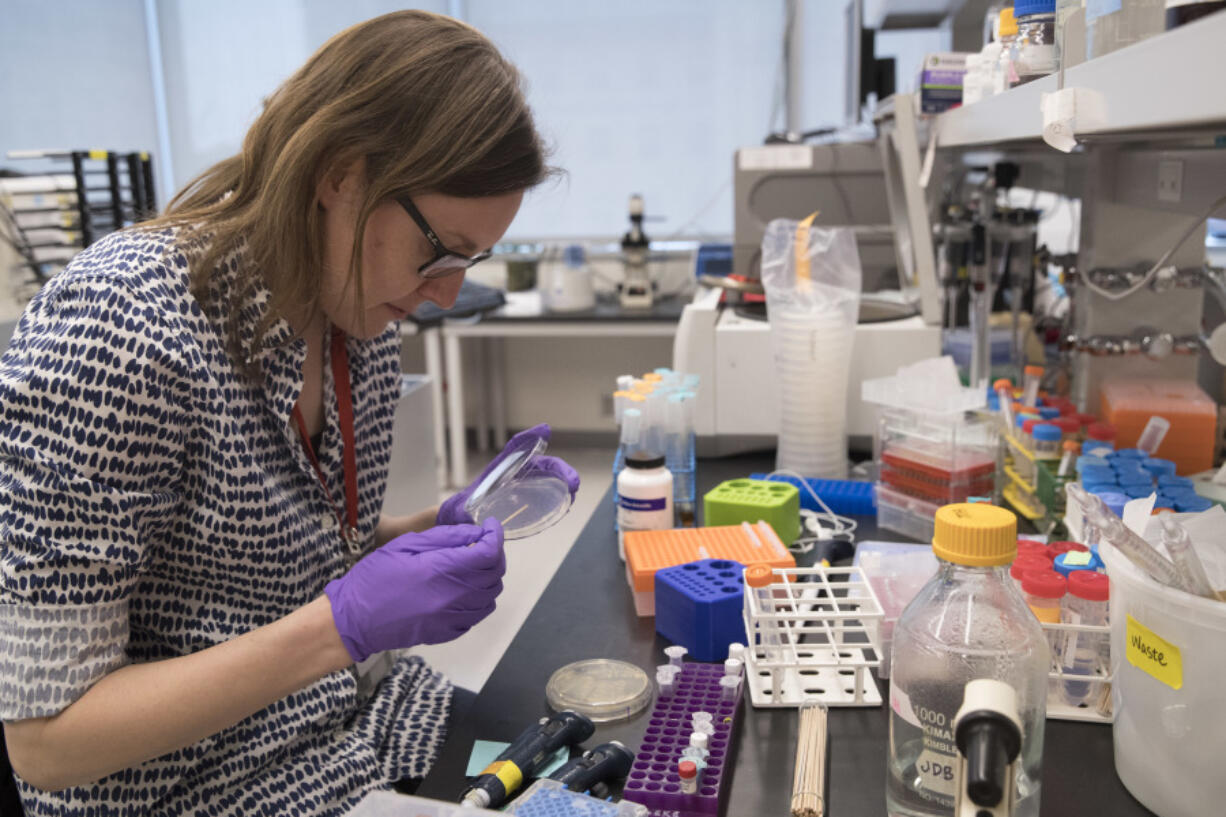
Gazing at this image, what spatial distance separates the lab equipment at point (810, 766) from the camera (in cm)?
78

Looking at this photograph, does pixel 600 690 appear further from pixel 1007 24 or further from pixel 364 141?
pixel 1007 24

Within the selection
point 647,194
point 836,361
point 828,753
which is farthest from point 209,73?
point 828,753

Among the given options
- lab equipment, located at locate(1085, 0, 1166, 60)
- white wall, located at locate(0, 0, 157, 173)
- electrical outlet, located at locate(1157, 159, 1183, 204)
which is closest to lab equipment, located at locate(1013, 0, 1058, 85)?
lab equipment, located at locate(1085, 0, 1166, 60)

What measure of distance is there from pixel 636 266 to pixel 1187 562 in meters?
3.52

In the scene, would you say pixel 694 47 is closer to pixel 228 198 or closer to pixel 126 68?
pixel 126 68

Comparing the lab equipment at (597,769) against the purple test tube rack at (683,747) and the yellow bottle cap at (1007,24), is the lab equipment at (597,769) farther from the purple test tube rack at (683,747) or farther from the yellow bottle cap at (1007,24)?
the yellow bottle cap at (1007,24)

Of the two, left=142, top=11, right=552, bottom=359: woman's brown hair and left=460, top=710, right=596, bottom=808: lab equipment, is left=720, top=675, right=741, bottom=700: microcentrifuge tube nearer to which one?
left=460, top=710, right=596, bottom=808: lab equipment

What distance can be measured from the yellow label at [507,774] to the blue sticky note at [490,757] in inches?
1.2

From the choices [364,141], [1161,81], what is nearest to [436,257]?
[364,141]

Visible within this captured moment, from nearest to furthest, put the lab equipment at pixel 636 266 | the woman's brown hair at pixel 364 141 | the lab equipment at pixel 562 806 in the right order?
the lab equipment at pixel 562 806 < the woman's brown hair at pixel 364 141 < the lab equipment at pixel 636 266

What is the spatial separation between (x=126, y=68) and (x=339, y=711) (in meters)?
4.20

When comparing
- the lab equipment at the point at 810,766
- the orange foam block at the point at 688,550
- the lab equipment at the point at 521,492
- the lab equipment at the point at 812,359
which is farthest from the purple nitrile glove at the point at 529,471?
the lab equipment at the point at 812,359

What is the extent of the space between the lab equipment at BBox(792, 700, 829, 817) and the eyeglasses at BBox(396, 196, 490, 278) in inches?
23.5

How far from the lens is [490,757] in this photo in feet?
3.00
